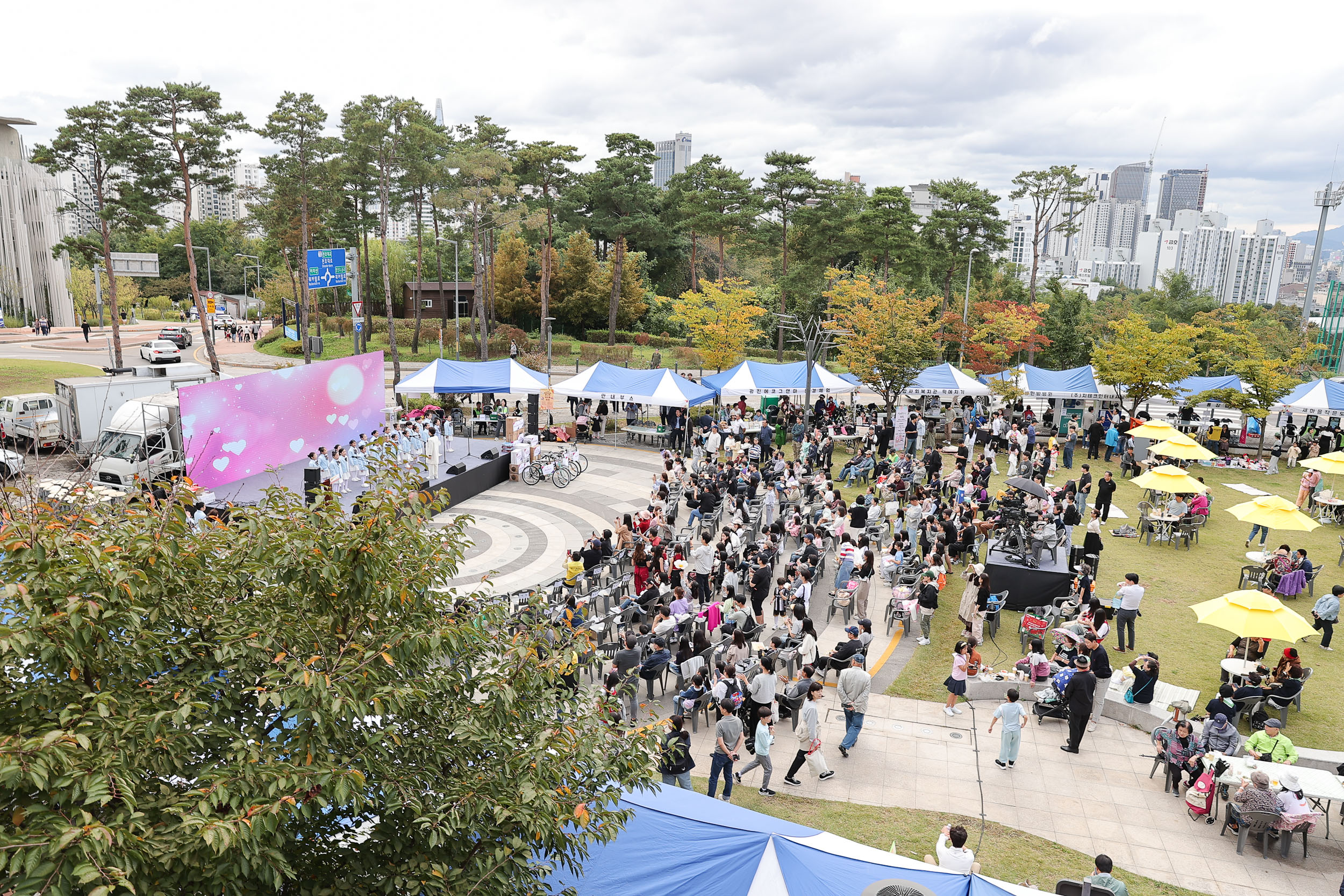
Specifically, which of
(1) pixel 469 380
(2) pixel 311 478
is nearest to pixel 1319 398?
(1) pixel 469 380

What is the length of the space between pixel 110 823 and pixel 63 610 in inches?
39.1

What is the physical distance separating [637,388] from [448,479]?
828cm

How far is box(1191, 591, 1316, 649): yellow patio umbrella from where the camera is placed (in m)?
10.6

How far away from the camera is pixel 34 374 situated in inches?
1417

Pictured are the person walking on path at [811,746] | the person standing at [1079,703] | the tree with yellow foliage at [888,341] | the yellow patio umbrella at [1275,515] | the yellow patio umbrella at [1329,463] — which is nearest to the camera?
the person walking on path at [811,746]

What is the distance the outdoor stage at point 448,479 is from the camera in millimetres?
19000

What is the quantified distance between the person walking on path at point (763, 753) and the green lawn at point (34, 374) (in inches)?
1325

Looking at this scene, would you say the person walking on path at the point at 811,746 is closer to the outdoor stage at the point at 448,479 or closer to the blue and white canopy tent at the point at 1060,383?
the outdoor stage at the point at 448,479

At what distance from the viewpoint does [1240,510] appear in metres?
15.8

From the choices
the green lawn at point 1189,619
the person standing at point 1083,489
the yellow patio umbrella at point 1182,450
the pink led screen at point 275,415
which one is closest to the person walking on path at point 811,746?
the green lawn at point 1189,619

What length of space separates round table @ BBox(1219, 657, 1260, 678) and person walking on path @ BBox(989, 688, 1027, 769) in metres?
3.94

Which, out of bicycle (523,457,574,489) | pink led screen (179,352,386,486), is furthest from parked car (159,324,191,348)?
bicycle (523,457,574,489)

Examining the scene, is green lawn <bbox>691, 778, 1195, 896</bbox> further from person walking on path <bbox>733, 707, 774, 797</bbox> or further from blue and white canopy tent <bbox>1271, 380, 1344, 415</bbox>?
blue and white canopy tent <bbox>1271, 380, 1344, 415</bbox>

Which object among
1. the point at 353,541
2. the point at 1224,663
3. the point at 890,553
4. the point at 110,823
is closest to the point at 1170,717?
the point at 1224,663
